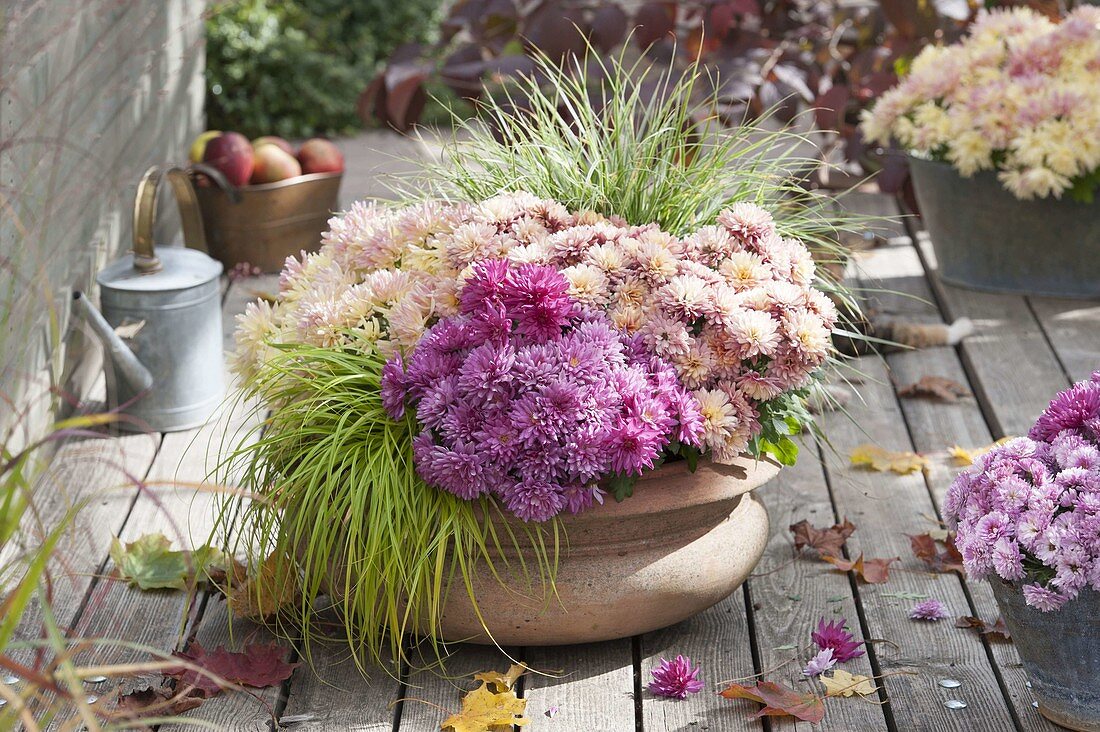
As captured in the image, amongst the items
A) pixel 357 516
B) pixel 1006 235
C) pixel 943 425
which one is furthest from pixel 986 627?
pixel 1006 235

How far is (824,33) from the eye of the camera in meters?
4.79

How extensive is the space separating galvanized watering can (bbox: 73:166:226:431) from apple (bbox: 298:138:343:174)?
1.03 meters

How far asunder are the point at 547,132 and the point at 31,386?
4.68 feet

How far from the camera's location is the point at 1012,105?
3.50m

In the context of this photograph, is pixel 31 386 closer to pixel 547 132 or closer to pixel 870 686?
pixel 547 132

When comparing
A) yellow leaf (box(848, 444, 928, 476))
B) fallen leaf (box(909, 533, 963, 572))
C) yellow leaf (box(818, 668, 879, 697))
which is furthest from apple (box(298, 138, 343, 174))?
yellow leaf (box(818, 668, 879, 697))

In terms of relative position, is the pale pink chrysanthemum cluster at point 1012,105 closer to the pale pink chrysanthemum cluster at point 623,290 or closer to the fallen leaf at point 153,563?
Answer: the pale pink chrysanthemum cluster at point 623,290

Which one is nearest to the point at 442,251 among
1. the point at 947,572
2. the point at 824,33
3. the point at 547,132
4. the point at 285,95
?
the point at 547,132

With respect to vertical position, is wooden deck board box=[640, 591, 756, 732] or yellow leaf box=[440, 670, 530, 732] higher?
yellow leaf box=[440, 670, 530, 732]

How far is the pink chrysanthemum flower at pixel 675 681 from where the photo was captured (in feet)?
6.27

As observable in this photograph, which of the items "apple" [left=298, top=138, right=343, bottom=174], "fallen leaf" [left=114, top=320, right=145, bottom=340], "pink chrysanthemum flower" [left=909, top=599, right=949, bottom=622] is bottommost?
"pink chrysanthemum flower" [left=909, top=599, right=949, bottom=622]

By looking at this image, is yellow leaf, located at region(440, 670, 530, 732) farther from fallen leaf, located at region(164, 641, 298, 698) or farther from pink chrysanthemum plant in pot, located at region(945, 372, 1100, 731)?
pink chrysanthemum plant in pot, located at region(945, 372, 1100, 731)

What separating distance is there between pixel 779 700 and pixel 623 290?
67cm

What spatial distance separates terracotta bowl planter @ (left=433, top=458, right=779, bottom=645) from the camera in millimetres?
1928
